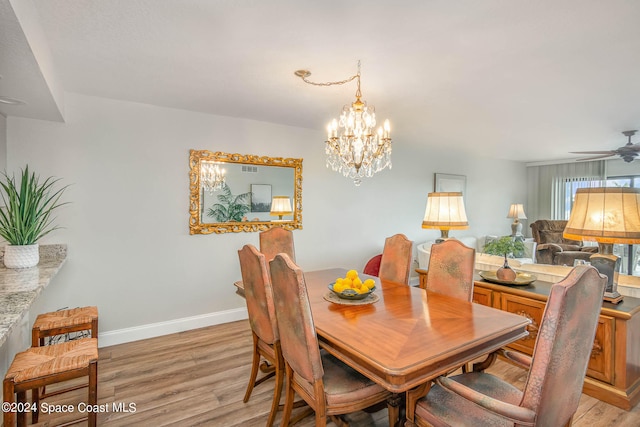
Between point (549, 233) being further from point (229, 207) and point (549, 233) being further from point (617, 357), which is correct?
point (229, 207)

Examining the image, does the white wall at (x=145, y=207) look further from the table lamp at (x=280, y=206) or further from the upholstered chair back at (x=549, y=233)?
the upholstered chair back at (x=549, y=233)

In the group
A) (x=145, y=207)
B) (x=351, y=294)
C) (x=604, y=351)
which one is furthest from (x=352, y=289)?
→ (x=145, y=207)

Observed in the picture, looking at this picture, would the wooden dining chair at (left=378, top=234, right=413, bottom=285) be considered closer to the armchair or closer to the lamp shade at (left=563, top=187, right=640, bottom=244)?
the lamp shade at (left=563, top=187, right=640, bottom=244)

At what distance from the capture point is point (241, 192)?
154 inches

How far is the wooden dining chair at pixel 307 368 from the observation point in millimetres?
1512

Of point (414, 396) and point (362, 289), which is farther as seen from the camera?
point (362, 289)

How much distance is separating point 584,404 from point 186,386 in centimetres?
287

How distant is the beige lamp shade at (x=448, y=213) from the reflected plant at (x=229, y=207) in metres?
2.16

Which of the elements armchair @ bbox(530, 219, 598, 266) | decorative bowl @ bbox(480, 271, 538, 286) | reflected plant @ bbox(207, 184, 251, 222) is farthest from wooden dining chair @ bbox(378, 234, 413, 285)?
armchair @ bbox(530, 219, 598, 266)

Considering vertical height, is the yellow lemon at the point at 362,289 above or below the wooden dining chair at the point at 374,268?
above

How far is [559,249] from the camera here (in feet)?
19.0

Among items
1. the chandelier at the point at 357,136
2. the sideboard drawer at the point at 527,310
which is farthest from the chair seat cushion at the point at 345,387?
the sideboard drawer at the point at 527,310

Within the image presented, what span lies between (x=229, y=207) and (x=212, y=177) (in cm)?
40

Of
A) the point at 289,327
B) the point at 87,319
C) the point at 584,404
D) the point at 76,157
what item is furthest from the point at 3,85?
the point at 584,404
